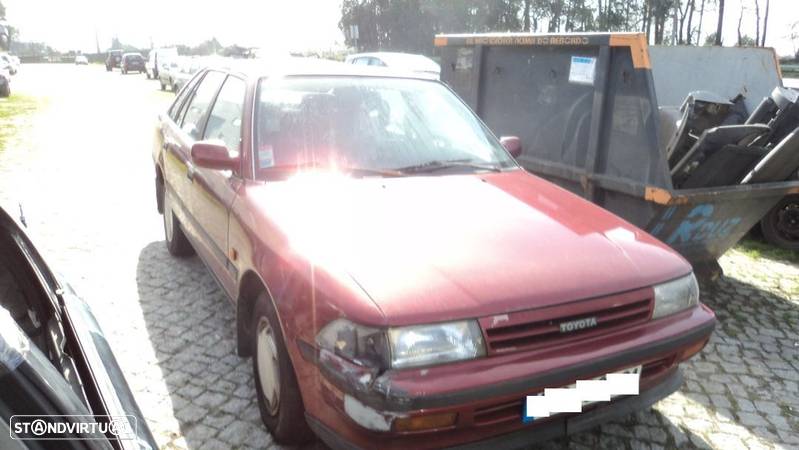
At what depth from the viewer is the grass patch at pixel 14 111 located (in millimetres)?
12766

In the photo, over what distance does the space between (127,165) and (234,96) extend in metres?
6.37

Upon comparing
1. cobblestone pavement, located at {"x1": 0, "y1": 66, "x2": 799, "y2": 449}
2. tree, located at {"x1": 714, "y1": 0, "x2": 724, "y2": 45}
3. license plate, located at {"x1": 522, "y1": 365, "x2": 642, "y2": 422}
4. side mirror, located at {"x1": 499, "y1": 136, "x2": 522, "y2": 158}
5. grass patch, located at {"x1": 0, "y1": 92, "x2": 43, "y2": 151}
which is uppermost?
tree, located at {"x1": 714, "y1": 0, "x2": 724, "y2": 45}

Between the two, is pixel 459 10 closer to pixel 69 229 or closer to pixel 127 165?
pixel 127 165

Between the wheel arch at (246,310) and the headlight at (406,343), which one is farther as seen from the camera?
the wheel arch at (246,310)

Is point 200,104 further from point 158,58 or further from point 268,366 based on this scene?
point 158,58

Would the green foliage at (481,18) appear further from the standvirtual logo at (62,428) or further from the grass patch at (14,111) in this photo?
the standvirtual logo at (62,428)

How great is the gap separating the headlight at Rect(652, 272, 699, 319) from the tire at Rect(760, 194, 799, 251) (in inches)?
154

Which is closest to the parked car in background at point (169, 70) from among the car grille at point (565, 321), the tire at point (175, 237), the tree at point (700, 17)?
the tire at point (175, 237)

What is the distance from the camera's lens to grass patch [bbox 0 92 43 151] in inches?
503

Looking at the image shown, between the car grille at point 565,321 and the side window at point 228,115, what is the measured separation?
1867mm

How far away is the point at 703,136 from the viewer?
169 inches

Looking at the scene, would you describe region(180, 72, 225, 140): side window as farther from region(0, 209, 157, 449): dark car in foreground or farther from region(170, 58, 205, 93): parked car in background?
region(170, 58, 205, 93): parked car in background

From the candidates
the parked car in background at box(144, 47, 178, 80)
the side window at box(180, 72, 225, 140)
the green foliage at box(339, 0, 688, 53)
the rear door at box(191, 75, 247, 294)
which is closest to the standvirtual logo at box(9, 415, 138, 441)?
the rear door at box(191, 75, 247, 294)

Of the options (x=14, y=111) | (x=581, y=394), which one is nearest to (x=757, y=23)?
(x=14, y=111)
